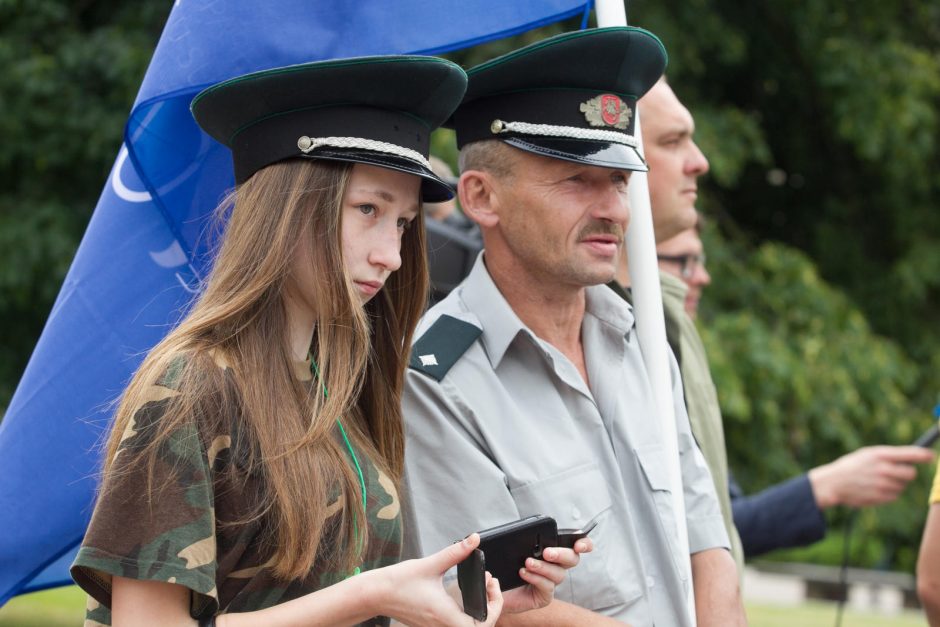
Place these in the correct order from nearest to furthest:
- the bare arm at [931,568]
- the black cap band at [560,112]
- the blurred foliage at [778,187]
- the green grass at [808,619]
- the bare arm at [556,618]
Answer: the bare arm at [556,618] < the black cap band at [560,112] < the bare arm at [931,568] < the green grass at [808,619] < the blurred foliage at [778,187]

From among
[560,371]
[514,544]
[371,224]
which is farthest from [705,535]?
[371,224]

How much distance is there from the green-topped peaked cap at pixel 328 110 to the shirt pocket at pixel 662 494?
0.89 m

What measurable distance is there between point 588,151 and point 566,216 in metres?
0.15

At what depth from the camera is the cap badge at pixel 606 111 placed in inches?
116

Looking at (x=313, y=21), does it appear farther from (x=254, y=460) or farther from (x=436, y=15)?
(x=254, y=460)

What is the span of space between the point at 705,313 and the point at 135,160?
25.4 ft

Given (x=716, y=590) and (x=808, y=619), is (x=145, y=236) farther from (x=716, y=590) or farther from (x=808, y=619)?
(x=808, y=619)

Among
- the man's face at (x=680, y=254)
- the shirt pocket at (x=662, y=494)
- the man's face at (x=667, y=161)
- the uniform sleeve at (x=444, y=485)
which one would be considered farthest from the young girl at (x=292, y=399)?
the man's face at (x=680, y=254)

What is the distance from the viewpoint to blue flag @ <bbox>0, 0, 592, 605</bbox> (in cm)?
289

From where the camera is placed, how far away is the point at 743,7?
1197cm

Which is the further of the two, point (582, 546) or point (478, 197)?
point (478, 197)

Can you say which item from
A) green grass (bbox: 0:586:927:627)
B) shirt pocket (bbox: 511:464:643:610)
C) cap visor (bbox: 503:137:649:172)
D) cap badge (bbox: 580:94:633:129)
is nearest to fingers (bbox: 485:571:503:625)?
shirt pocket (bbox: 511:464:643:610)

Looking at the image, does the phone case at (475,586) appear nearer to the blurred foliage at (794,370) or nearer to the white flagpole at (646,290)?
the white flagpole at (646,290)

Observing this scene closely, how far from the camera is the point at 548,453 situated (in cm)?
281
